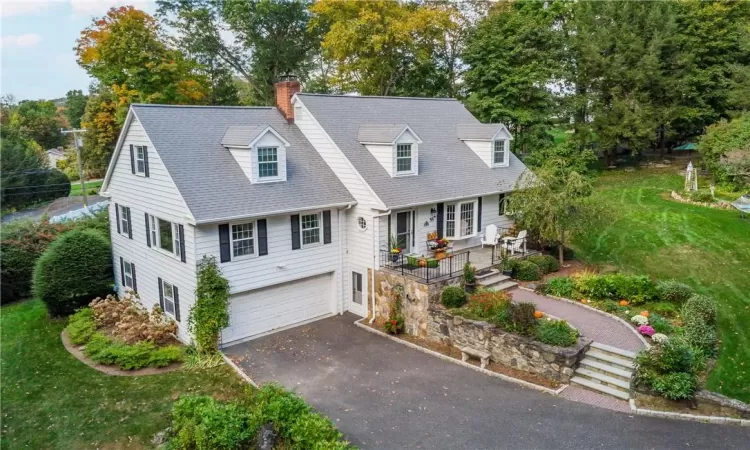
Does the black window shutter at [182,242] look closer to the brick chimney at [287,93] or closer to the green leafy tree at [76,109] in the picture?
the brick chimney at [287,93]

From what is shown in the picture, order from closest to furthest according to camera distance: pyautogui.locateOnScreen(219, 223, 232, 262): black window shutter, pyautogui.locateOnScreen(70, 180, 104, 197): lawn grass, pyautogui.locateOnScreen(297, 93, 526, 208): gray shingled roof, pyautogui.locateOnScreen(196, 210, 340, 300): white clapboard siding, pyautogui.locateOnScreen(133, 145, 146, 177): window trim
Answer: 1. pyautogui.locateOnScreen(196, 210, 340, 300): white clapboard siding
2. pyautogui.locateOnScreen(219, 223, 232, 262): black window shutter
3. pyautogui.locateOnScreen(133, 145, 146, 177): window trim
4. pyautogui.locateOnScreen(297, 93, 526, 208): gray shingled roof
5. pyautogui.locateOnScreen(70, 180, 104, 197): lawn grass

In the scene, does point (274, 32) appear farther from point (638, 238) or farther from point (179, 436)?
point (179, 436)

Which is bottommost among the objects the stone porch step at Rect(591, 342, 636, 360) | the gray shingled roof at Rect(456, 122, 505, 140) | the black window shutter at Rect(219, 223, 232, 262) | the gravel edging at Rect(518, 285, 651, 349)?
the stone porch step at Rect(591, 342, 636, 360)

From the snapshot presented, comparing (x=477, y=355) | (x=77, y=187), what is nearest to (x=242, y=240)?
(x=477, y=355)

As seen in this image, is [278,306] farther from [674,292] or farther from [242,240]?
[674,292]

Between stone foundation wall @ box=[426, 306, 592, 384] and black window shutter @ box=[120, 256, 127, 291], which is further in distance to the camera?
black window shutter @ box=[120, 256, 127, 291]

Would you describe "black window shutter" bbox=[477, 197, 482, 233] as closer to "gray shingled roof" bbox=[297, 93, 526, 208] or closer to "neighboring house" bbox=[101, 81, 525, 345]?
"neighboring house" bbox=[101, 81, 525, 345]

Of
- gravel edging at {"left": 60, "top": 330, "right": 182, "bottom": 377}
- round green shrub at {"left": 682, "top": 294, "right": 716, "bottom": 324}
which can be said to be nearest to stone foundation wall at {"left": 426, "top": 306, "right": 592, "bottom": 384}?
round green shrub at {"left": 682, "top": 294, "right": 716, "bottom": 324}
